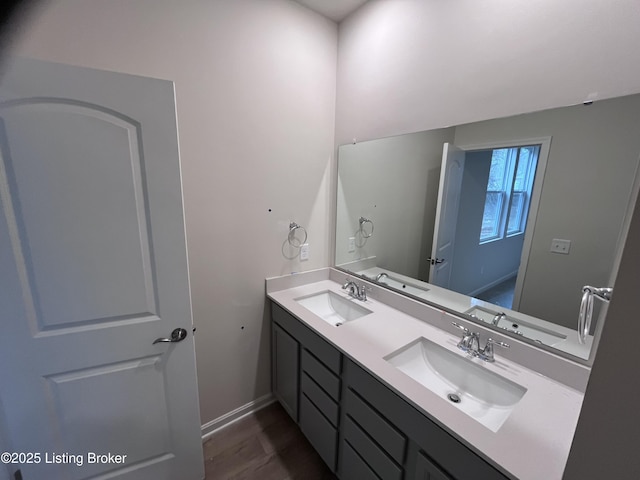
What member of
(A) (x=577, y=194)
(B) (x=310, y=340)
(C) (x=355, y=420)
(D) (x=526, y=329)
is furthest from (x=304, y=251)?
(A) (x=577, y=194)

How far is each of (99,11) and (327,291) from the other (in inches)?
74.4

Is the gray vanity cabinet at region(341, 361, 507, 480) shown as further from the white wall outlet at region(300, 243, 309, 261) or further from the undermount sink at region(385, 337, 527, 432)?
the white wall outlet at region(300, 243, 309, 261)

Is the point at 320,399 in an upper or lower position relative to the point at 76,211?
lower

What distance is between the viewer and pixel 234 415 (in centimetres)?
183

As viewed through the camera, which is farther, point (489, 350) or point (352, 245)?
point (352, 245)

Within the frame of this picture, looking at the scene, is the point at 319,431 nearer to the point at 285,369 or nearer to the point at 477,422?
the point at 285,369

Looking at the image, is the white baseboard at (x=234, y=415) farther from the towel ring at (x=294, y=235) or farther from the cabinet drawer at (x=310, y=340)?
the towel ring at (x=294, y=235)

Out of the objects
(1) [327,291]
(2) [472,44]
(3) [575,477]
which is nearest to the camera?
(3) [575,477]

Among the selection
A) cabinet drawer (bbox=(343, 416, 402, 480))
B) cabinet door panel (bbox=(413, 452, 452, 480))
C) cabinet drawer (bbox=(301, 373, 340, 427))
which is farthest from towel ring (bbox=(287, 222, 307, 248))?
cabinet door panel (bbox=(413, 452, 452, 480))

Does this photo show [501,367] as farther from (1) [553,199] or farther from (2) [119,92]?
(2) [119,92]

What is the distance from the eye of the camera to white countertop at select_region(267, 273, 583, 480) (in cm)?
73

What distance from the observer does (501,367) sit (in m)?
1.11

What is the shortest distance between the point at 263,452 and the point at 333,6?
286 cm

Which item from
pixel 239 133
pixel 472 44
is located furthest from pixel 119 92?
pixel 472 44
